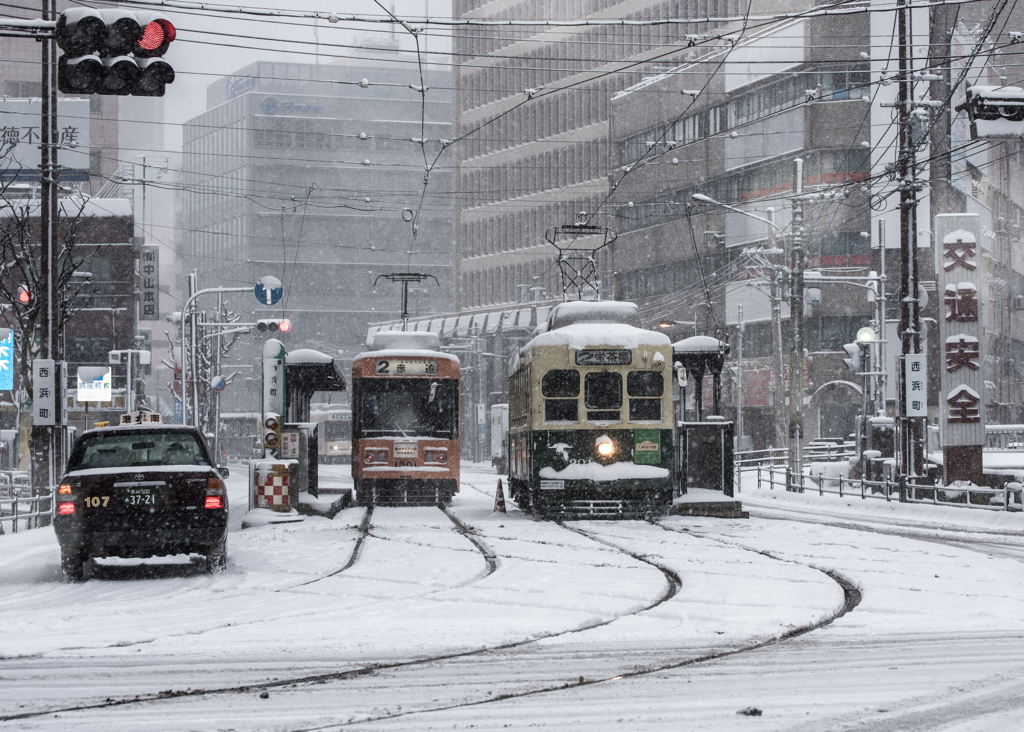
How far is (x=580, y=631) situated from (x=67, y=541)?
18.9 ft

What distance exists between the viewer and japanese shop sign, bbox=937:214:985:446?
26984 mm

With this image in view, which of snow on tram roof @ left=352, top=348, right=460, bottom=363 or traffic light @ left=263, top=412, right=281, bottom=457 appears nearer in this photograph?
traffic light @ left=263, top=412, right=281, bottom=457

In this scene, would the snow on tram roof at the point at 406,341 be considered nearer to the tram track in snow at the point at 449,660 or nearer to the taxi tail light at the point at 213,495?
the taxi tail light at the point at 213,495

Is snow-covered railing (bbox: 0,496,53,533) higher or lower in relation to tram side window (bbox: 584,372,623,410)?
lower

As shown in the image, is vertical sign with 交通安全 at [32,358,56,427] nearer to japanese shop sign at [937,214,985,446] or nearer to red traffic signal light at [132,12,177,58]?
red traffic signal light at [132,12,177,58]

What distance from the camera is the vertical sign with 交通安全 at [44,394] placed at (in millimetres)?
21969

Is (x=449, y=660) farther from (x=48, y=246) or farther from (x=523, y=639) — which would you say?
(x=48, y=246)

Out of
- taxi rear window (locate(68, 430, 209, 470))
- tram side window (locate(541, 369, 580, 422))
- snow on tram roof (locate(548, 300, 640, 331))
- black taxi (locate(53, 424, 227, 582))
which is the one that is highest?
snow on tram roof (locate(548, 300, 640, 331))

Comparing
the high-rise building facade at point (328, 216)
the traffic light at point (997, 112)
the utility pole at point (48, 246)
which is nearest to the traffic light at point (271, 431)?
the utility pole at point (48, 246)

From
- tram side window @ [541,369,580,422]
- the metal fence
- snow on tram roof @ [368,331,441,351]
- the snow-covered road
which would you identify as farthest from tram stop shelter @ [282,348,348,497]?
the metal fence

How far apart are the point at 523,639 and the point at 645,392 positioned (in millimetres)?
13163

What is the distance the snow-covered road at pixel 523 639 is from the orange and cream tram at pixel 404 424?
10433 millimetres

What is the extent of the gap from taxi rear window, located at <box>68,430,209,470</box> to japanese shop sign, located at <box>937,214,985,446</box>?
17.5m

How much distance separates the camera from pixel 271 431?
21.9 metres
